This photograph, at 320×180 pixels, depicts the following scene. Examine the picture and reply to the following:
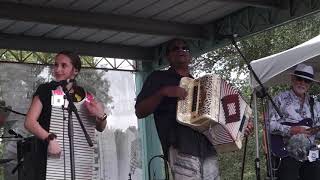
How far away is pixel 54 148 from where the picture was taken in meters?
3.61

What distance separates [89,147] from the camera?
3918mm

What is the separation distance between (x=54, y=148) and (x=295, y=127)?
241cm

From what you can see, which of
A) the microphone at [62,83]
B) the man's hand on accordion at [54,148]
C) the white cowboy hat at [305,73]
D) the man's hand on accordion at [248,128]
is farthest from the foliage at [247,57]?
the man's hand on accordion at [54,148]

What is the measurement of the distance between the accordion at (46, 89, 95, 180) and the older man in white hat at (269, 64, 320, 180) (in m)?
2.00

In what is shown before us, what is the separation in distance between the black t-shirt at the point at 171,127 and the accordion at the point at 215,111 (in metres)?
0.08

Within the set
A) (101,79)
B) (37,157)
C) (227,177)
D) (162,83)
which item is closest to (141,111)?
(162,83)

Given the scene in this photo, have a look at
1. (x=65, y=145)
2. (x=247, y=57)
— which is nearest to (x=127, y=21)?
(x=65, y=145)

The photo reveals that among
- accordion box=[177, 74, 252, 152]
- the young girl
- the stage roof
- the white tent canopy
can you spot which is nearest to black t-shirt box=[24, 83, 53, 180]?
the young girl

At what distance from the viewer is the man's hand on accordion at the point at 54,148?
3.61 meters

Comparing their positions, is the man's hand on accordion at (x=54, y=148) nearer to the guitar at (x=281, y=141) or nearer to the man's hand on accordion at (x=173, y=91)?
the man's hand on accordion at (x=173, y=91)

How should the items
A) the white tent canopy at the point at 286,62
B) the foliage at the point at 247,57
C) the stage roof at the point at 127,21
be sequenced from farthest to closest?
1. the foliage at the point at 247,57
2. the stage roof at the point at 127,21
3. the white tent canopy at the point at 286,62

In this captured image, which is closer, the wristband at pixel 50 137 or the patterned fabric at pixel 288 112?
the wristband at pixel 50 137

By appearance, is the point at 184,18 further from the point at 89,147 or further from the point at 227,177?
the point at 227,177

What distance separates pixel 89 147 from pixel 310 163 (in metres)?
→ 2.26
